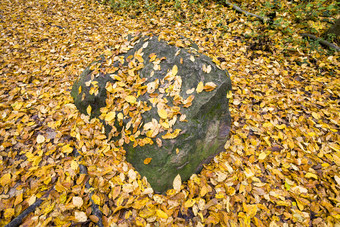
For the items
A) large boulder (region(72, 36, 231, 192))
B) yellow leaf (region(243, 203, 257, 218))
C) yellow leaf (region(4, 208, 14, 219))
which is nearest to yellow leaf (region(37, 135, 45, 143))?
large boulder (region(72, 36, 231, 192))

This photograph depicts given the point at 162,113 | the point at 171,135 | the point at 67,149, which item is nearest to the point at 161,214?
the point at 171,135

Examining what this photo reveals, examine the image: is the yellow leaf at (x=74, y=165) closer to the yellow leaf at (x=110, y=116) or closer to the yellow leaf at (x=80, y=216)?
the yellow leaf at (x=80, y=216)

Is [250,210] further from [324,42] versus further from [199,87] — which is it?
[324,42]

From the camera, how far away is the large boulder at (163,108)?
1.96 metres

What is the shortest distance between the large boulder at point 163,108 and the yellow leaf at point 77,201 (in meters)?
0.67

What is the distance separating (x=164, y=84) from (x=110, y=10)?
211 inches

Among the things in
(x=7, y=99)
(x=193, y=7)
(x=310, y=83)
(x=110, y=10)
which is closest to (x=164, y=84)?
(x=7, y=99)

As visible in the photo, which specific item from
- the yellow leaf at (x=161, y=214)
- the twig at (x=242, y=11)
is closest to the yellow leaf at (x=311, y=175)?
the yellow leaf at (x=161, y=214)

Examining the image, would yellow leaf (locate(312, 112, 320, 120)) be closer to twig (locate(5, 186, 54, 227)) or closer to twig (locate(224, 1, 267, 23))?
twig (locate(224, 1, 267, 23))

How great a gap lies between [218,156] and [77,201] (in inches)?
71.3

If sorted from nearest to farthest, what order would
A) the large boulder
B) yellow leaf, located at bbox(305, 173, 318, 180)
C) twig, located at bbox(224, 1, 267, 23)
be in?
the large boulder → yellow leaf, located at bbox(305, 173, 318, 180) → twig, located at bbox(224, 1, 267, 23)

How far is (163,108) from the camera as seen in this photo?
206cm

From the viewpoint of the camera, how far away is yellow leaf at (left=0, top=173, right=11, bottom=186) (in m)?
1.98

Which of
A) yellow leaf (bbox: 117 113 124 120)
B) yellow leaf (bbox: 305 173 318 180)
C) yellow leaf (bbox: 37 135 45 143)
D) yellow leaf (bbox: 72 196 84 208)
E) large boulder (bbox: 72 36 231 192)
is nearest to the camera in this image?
yellow leaf (bbox: 72 196 84 208)
